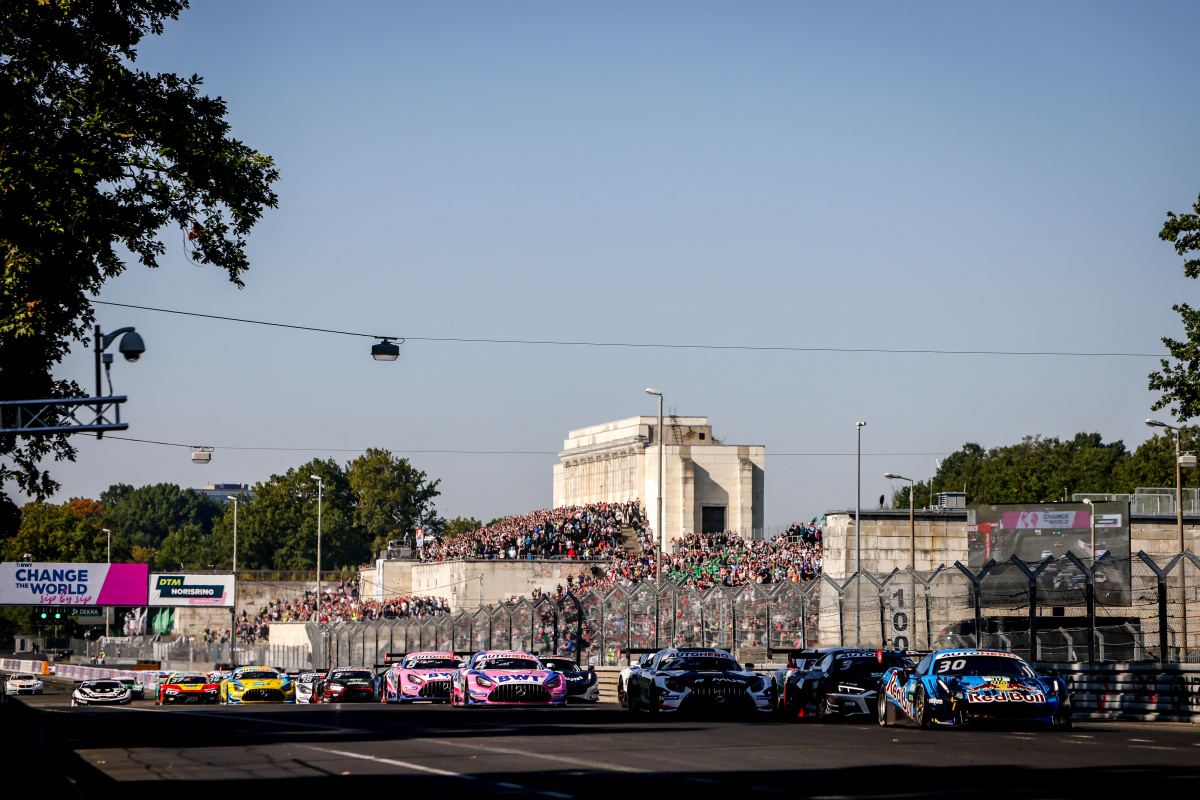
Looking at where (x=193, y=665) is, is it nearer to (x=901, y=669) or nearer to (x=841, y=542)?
(x=841, y=542)

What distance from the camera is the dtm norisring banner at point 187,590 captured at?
87.1 metres

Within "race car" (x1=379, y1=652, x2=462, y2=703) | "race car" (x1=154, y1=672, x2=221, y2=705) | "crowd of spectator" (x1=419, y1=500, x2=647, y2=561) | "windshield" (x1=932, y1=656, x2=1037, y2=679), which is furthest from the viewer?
"crowd of spectator" (x1=419, y1=500, x2=647, y2=561)

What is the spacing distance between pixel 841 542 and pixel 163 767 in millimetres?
42986

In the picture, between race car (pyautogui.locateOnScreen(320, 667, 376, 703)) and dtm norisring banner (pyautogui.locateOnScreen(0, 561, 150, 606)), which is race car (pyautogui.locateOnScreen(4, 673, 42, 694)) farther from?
race car (pyautogui.locateOnScreen(320, 667, 376, 703))

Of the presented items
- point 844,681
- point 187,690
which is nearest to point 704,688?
point 844,681

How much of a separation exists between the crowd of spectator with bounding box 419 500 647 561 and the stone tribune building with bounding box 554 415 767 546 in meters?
2.05

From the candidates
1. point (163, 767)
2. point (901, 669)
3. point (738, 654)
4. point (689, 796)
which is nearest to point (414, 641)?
point (738, 654)

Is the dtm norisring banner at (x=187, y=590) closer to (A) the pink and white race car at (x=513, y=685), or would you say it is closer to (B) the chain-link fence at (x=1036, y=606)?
(A) the pink and white race car at (x=513, y=685)

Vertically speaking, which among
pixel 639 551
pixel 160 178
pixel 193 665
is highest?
pixel 160 178

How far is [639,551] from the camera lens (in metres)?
73.3

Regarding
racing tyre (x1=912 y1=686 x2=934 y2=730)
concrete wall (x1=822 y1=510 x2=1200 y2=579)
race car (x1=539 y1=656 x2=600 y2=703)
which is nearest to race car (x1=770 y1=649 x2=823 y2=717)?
racing tyre (x1=912 y1=686 x2=934 y2=730)

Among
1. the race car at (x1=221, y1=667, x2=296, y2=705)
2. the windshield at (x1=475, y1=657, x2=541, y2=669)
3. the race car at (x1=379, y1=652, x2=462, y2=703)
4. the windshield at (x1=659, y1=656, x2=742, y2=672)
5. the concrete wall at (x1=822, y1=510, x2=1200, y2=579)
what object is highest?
the concrete wall at (x1=822, y1=510, x2=1200, y2=579)

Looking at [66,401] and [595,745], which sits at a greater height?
[66,401]

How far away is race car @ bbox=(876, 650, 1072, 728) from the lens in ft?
63.0
